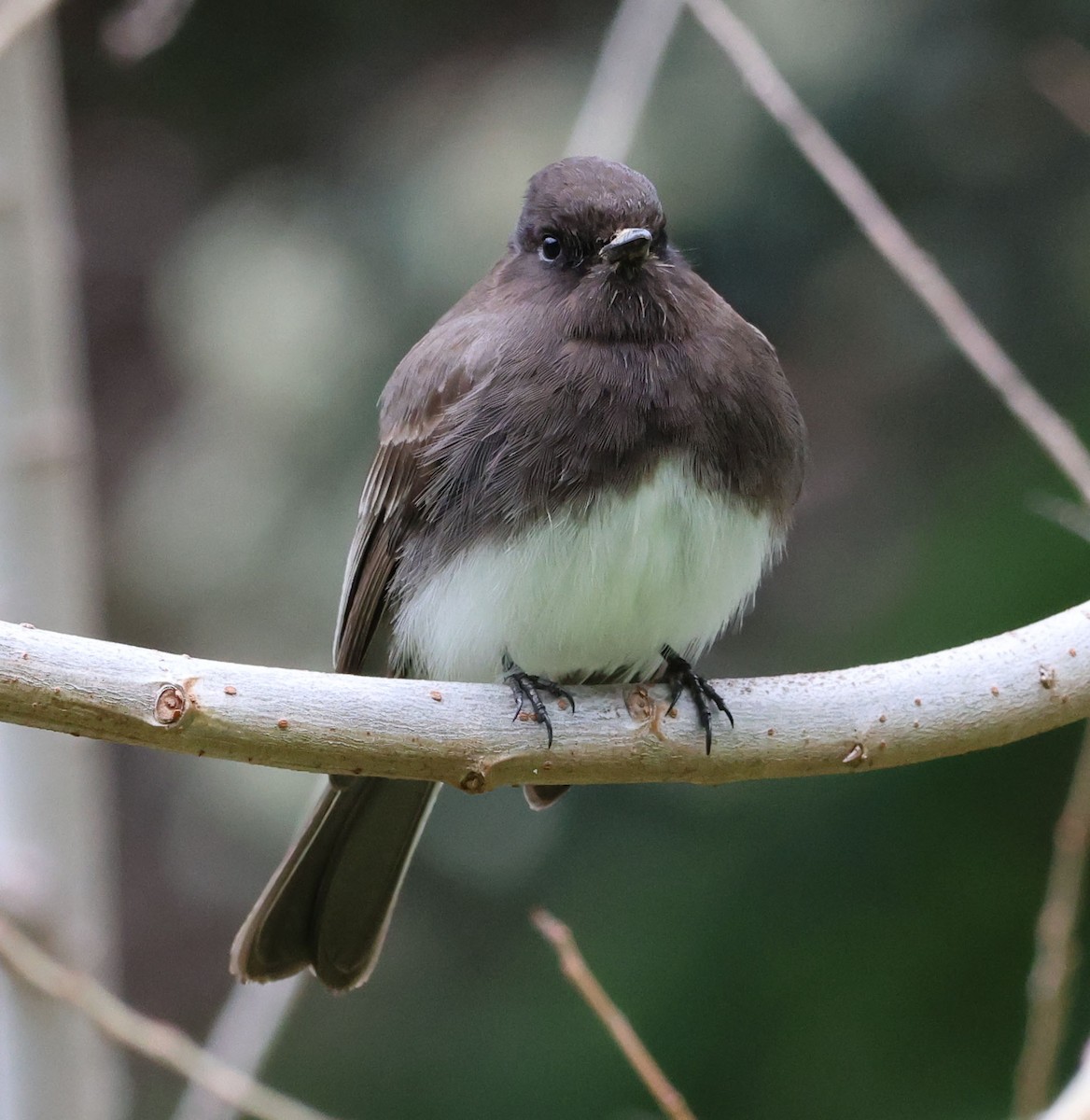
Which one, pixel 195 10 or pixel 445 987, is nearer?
pixel 445 987

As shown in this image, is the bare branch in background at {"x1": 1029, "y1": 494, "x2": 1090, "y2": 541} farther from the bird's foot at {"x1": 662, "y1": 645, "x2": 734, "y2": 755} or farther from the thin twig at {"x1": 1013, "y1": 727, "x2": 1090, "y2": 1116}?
the bird's foot at {"x1": 662, "y1": 645, "x2": 734, "y2": 755}

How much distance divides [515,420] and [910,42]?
1.55m

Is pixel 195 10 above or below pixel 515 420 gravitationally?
above

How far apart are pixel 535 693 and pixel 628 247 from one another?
720 millimetres

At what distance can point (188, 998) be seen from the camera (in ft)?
17.7

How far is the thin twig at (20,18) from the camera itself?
7.81 ft

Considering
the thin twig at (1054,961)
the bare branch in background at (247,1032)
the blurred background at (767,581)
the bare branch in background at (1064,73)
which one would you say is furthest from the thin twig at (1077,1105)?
the bare branch in background at (1064,73)

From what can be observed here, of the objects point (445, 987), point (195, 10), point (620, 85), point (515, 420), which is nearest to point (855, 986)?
point (445, 987)

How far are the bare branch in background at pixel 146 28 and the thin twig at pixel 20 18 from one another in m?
0.31

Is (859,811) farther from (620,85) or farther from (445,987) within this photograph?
(620,85)

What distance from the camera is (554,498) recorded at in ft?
8.13

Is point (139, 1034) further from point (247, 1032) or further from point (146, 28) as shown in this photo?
point (146, 28)

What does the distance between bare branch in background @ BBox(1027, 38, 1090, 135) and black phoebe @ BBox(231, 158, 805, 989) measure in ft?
3.46

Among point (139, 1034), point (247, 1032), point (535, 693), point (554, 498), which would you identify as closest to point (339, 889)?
point (247, 1032)
